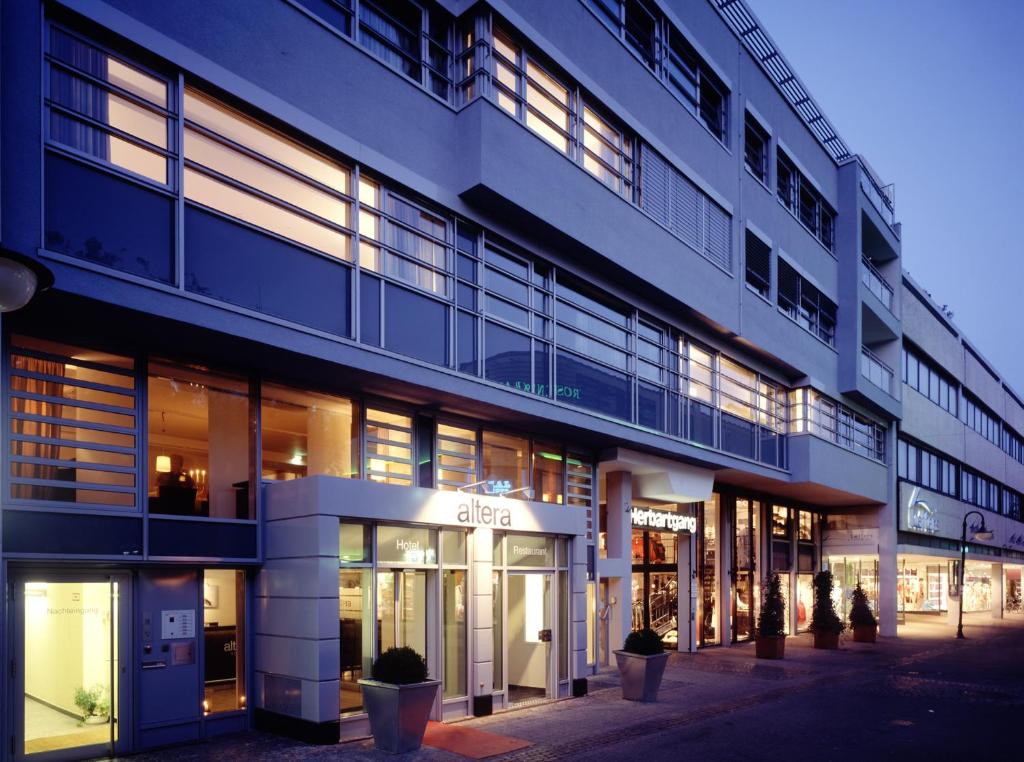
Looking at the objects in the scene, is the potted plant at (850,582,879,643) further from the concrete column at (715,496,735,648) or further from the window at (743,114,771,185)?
the window at (743,114,771,185)

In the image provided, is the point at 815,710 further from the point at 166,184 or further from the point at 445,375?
the point at 166,184

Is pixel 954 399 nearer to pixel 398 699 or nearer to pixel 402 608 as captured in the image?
pixel 402 608

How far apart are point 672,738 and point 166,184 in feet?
34.3

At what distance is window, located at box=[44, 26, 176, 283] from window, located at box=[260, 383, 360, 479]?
10.7 feet

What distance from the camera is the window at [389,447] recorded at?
14.7m

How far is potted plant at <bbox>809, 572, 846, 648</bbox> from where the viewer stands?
27.1 m

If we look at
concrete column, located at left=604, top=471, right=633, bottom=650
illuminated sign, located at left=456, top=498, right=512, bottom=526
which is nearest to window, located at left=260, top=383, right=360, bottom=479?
illuminated sign, located at left=456, top=498, right=512, bottom=526

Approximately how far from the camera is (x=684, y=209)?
72.1 ft

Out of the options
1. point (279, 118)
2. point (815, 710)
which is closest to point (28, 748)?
point (279, 118)

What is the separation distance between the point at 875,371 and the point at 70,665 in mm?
30316

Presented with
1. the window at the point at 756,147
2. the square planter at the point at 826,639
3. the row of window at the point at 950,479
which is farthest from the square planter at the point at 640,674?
the row of window at the point at 950,479

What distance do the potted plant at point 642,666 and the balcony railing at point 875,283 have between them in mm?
20478

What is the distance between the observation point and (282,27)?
12.5m

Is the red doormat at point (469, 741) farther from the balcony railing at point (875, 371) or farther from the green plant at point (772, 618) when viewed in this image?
the balcony railing at point (875, 371)
